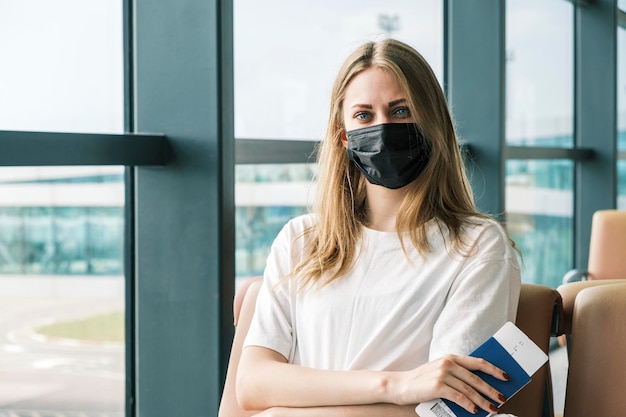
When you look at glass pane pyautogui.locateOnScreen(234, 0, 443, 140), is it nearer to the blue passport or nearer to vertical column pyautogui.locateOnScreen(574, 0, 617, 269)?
the blue passport

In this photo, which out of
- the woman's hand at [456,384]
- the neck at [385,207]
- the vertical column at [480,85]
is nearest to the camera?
the woman's hand at [456,384]

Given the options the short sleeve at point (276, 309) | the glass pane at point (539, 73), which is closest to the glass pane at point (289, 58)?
the short sleeve at point (276, 309)

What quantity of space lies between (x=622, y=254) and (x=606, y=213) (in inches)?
7.3

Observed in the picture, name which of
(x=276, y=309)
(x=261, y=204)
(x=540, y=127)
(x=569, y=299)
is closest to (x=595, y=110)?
(x=540, y=127)

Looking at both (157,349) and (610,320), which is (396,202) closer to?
(610,320)

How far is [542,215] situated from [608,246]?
2.03 m

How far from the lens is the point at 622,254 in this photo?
347 centimetres

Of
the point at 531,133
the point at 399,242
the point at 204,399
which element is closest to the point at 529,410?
the point at 399,242

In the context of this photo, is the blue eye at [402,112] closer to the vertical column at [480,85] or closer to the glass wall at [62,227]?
the glass wall at [62,227]

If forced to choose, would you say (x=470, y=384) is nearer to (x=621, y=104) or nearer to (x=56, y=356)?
(x=56, y=356)

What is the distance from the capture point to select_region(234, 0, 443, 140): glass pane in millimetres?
2852

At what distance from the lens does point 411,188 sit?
186 centimetres

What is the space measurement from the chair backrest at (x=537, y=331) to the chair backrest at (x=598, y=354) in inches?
2.0

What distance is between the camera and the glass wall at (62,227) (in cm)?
214
